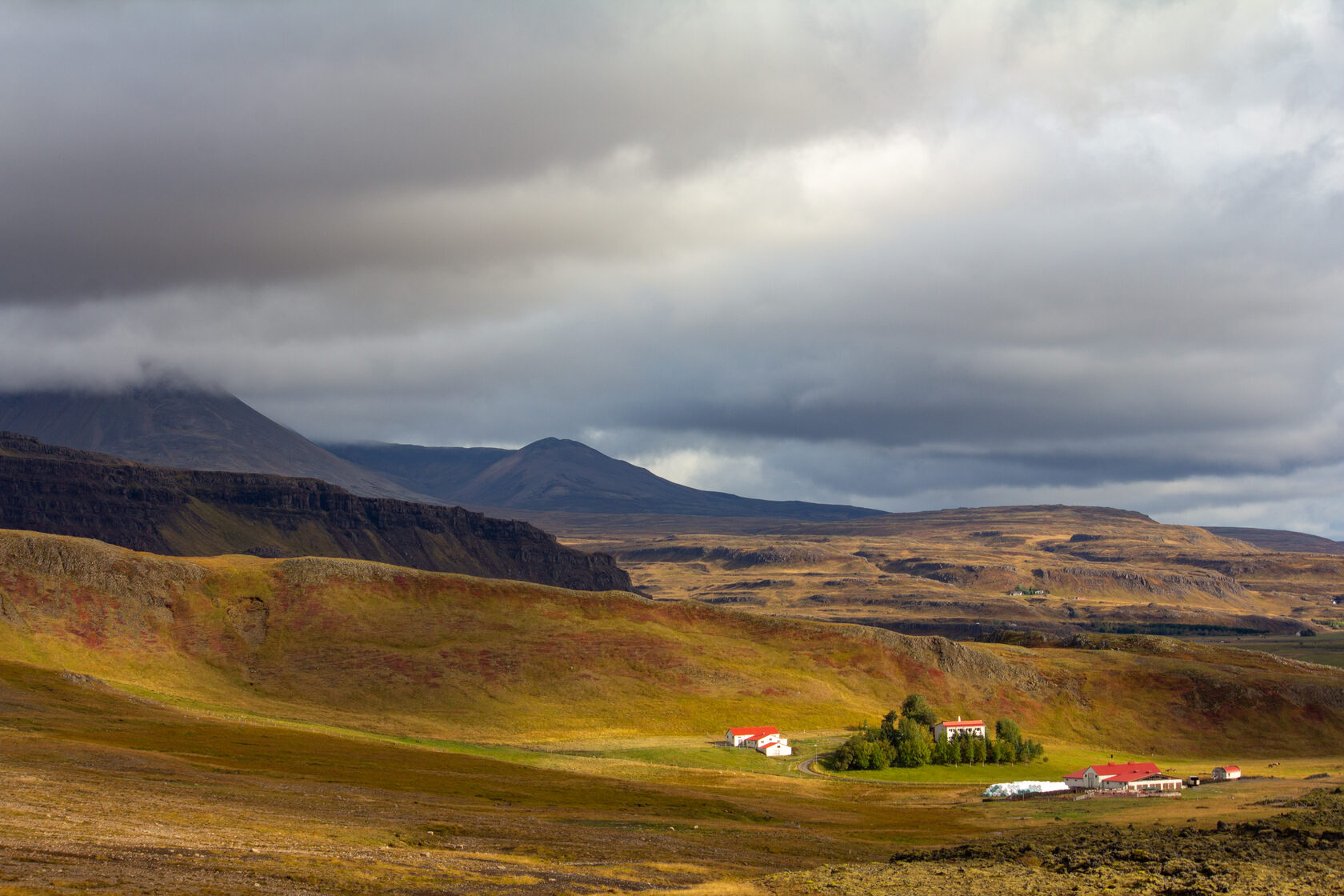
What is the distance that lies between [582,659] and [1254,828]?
109m

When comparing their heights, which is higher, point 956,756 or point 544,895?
point 544,895

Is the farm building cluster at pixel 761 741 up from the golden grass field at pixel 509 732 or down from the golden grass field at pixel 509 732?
down

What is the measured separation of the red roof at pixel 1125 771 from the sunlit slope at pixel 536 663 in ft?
152

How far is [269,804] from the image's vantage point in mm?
62594

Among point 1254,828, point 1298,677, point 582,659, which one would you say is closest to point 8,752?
point 1254,828

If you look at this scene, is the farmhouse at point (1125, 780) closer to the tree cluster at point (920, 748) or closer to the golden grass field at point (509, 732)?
the golden grass field at point (509, 732)

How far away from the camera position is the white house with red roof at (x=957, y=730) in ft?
418

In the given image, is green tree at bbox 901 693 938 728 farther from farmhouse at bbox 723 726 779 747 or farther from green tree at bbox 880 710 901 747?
farmhouse at bbox 723 726 779 747

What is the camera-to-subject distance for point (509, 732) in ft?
429

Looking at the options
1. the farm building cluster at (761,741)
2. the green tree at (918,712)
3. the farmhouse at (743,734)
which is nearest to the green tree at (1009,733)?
the green tree at (918,712)

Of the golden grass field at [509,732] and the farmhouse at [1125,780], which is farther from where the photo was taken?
the farmhouse at [1125,780]

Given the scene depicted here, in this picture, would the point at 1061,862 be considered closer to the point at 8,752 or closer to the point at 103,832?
the point at 103,832

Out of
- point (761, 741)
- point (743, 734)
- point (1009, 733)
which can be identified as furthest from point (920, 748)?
point (743, 734)

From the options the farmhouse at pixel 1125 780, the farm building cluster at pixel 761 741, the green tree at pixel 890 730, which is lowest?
the farm building cluster at pixel 761 741
